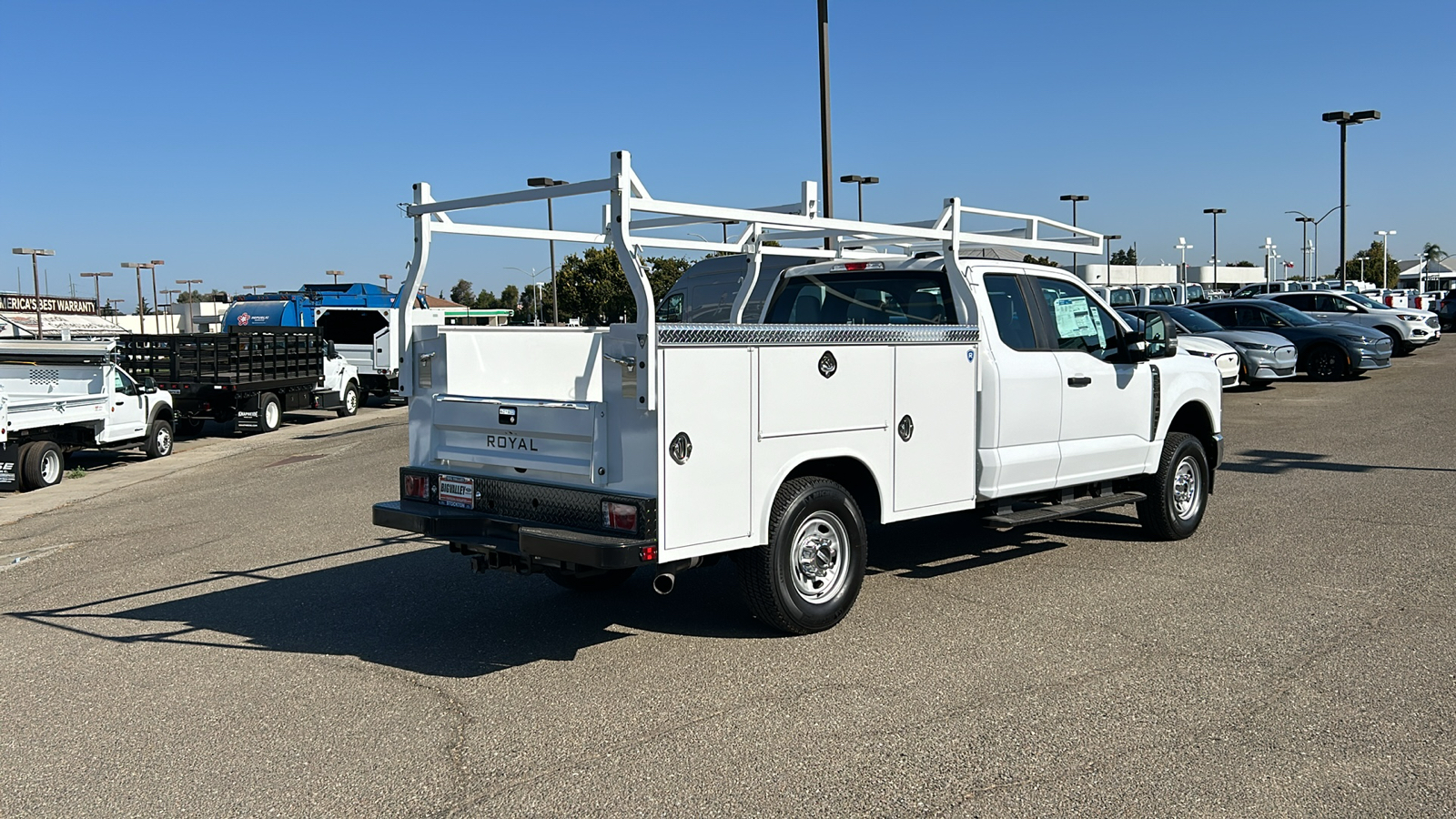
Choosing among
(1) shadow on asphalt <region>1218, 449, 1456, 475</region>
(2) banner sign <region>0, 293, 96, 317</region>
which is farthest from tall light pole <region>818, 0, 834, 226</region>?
(2) banner sign <region>0, 293, 96, 317</region>

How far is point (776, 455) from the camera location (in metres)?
6.22

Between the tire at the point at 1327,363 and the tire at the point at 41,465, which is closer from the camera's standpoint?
the tire at the point at 41,465

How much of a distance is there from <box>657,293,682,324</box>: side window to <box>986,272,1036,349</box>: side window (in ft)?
31.3

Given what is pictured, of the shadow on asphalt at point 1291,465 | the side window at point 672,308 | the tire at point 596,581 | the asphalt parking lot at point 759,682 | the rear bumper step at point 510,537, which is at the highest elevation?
the side window at point 672,308

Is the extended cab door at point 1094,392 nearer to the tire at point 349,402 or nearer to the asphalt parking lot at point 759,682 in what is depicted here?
the asphalt parking lot at point 759,682

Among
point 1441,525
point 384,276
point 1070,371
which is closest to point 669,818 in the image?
point 1070,371

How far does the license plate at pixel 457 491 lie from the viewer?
6.67 meters

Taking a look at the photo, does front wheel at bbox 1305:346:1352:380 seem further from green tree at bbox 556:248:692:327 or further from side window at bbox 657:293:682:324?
green tree at bbox 556:248:692:327

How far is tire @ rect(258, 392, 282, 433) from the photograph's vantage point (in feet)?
76.8

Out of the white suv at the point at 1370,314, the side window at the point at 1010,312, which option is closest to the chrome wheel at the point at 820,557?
the side window at the point at 1010,312

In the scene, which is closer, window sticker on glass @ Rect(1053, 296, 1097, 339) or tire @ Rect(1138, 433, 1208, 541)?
window sticker on glass @ Rect(1053, 296, 1097, 339)

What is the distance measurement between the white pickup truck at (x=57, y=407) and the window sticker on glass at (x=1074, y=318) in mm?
13319

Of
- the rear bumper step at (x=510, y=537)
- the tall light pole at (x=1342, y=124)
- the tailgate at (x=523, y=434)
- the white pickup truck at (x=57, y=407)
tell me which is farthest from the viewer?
the tall light pole at (x=1342, y=124)

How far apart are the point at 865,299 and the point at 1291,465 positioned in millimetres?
7027
